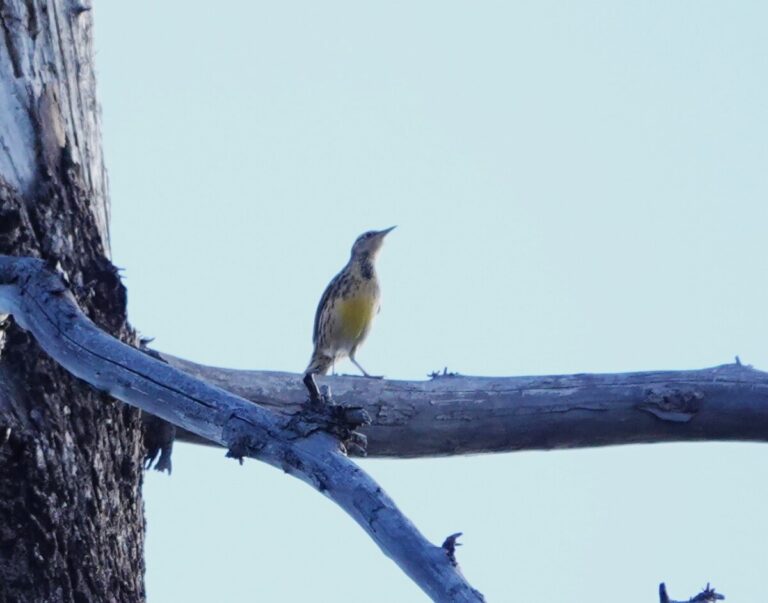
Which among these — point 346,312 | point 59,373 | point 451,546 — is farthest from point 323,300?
point 451,546

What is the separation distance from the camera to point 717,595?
3225 millimetres

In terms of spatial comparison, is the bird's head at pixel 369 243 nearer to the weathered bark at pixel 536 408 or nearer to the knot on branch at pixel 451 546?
the weathered bark at pixel 536 408

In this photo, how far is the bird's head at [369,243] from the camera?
1371 cm

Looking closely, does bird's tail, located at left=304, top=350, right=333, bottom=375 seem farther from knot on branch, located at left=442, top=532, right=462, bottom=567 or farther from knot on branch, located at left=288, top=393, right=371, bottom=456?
knot on branch, located at left=442, top=532, right=462, bottom=567

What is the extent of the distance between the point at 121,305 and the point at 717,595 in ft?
7.77

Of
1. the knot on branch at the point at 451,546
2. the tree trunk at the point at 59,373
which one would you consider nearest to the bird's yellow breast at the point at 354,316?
the tree trunk at the point at 59,373

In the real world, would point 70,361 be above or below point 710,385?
below

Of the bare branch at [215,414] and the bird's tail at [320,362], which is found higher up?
the bird's tail at [320,362]

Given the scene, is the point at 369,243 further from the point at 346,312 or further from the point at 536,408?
the point at 536,408

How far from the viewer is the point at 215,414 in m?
3.79

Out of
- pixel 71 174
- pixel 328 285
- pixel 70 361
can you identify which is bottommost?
pixel 70 361

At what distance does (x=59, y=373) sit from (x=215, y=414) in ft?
2.82

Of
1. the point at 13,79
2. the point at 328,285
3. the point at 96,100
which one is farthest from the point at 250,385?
the point at 328,285

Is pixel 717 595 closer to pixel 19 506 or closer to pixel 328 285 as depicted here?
pixel 19 506
